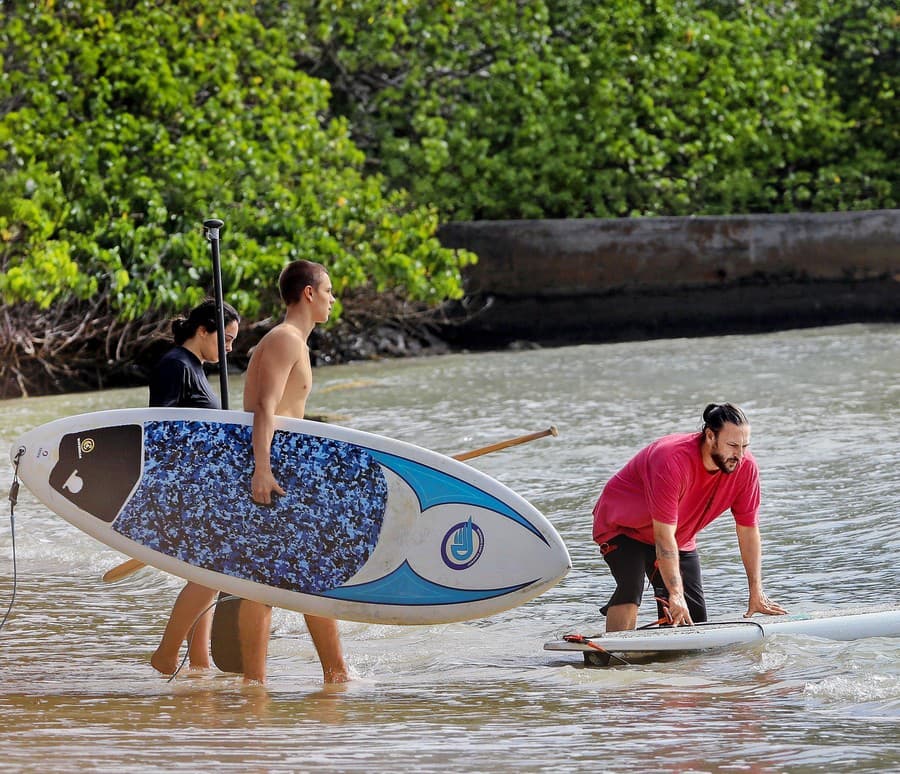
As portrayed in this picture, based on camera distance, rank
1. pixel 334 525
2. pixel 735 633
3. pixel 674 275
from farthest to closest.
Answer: pixel 674 275, pixel 334 525, pixel 735 633

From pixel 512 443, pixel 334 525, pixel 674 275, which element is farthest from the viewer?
pixel 674 275

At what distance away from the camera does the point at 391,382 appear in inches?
516

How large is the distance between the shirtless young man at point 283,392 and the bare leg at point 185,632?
0.53 ft

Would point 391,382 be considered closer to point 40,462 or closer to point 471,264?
point 471,264

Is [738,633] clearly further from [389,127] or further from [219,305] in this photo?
[389,127]

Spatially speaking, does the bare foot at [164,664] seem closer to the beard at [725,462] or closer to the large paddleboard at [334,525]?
the large paddleboard at [334,525]

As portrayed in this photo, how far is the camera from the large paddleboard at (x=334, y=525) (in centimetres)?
509

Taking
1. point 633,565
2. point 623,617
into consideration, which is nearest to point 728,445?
point 633,565

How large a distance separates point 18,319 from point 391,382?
313 centimetres

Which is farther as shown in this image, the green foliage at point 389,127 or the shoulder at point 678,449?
the green foliage at point 389,127

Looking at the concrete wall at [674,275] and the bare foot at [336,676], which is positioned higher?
the concrete wall at [674,275]

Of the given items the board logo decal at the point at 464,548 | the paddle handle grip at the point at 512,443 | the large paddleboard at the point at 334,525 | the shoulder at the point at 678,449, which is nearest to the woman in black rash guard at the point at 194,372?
the large paddleboard at the point at 334,525

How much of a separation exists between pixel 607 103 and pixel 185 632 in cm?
1318

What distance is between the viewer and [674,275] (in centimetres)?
1623
